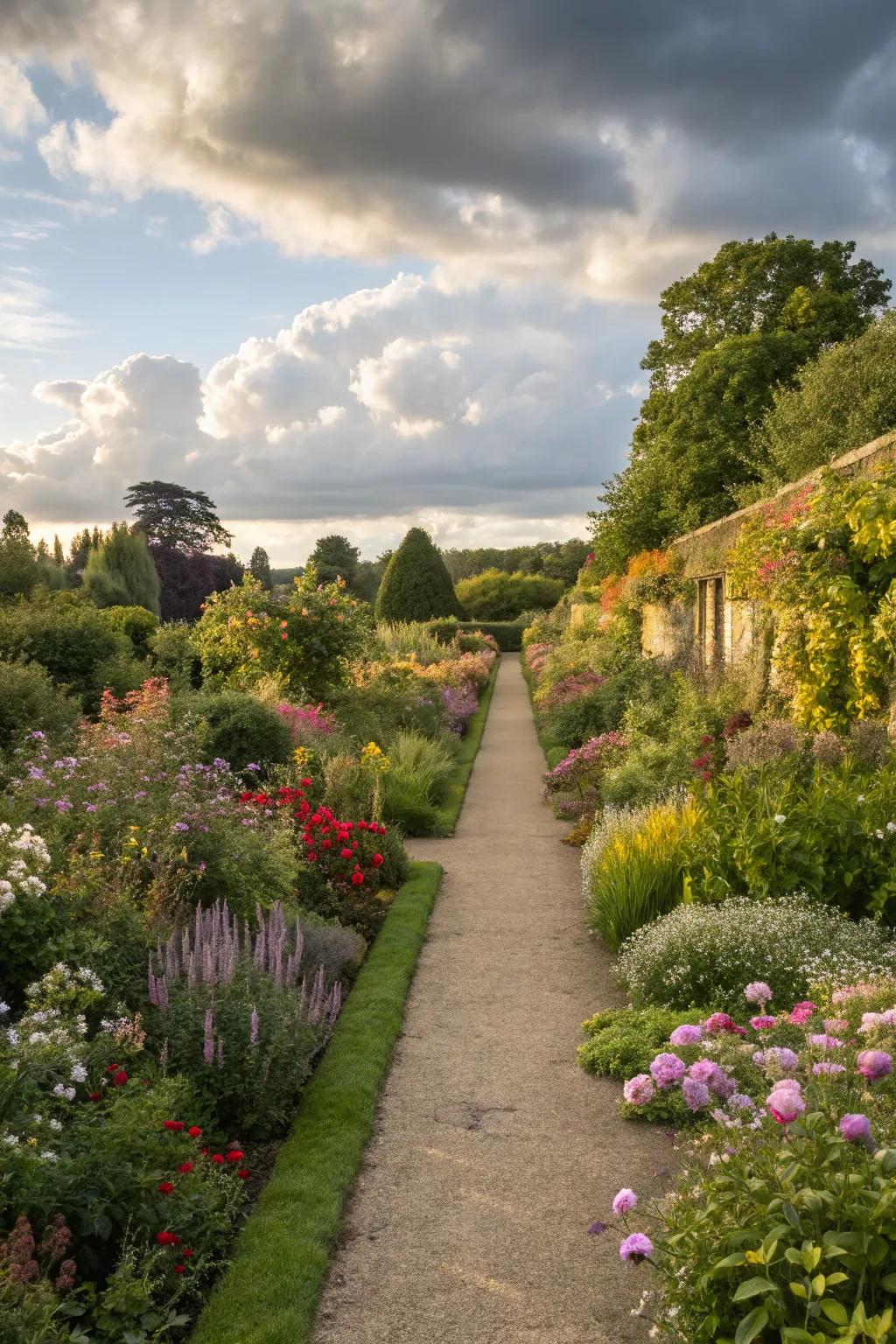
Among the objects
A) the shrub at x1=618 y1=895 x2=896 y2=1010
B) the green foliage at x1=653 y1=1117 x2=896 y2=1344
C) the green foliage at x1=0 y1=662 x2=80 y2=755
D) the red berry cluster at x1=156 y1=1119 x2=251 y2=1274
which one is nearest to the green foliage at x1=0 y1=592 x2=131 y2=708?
the green foliage at x1=0 y1=662 x2=80 y2=755

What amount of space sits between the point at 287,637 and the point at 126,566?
22491mm

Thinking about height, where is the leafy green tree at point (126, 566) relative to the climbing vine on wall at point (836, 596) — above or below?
above

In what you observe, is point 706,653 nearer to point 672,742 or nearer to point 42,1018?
point 672,742

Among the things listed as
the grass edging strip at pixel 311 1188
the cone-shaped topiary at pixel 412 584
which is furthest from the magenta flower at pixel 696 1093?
the cone-shaped topiary at pixel 412 584

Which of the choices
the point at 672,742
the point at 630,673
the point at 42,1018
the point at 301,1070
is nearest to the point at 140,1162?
the point at 42,1018

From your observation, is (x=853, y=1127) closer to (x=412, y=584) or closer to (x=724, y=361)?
(x=724, y=361)

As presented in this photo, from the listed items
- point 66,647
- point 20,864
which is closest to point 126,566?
point 66,647

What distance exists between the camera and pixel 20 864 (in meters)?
3.91

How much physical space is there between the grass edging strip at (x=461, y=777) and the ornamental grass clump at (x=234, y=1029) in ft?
17.9

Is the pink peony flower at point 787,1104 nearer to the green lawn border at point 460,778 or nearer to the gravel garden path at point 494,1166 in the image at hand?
the gravel garden path at point 494,1166

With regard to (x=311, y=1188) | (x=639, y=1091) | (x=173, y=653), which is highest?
(x=173, y=653)

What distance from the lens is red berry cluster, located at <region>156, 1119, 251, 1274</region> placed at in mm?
3000

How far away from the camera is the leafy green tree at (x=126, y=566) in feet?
106

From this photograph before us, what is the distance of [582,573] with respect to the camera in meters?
30.6
